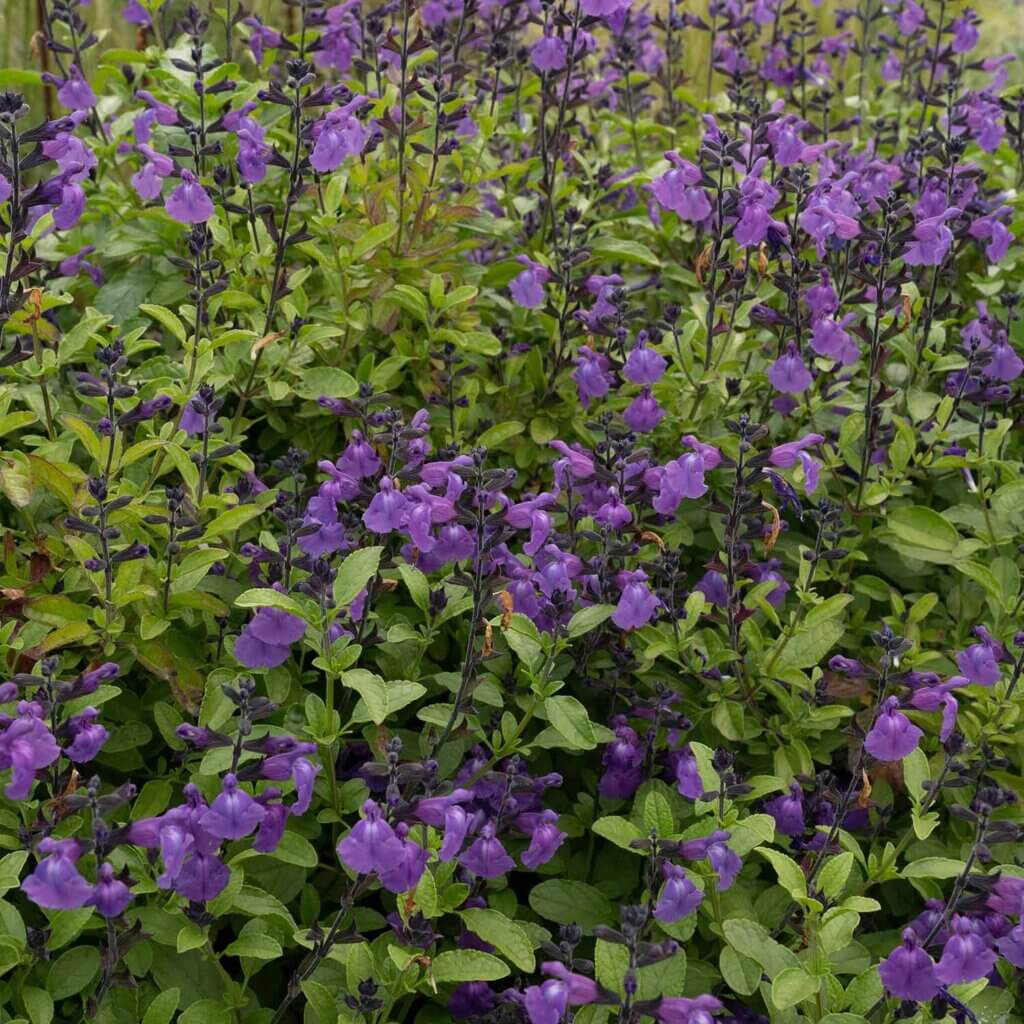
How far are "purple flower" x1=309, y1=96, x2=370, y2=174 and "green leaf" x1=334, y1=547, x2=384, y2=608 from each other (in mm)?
1306

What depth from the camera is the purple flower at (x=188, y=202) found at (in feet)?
10.6

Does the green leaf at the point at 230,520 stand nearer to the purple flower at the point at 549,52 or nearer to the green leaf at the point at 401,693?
the green leaf at the point at 401,693

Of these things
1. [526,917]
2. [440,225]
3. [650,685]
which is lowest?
[526,917]

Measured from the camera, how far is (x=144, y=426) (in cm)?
339

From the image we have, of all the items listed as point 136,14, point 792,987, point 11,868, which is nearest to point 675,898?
point 792,987

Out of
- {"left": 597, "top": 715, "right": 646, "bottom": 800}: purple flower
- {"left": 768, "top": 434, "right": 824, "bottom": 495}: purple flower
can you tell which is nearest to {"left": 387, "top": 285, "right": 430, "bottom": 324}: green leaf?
{"left": 768, "top": 434, "right": 824, "bottom": 495}: purple flower

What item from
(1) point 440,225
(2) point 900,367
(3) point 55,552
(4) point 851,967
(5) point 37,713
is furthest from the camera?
(2) point 900,367

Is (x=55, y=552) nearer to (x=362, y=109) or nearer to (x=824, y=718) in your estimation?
→ (x=362, y=109)

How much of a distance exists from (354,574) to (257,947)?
0.75m

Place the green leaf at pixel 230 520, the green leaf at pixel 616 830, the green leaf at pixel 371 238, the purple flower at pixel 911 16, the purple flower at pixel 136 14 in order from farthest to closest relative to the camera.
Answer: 1. the purple flower at pixel 911 16
2. the purple flower at pixel 136 14
3. the green leaf at pixel 371 238
4. the green leaf at pixel 230 520
5. the green leaf at pixel 616 830

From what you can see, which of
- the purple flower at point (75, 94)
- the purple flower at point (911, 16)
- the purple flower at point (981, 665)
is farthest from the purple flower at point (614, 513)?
the purple flower at point (911, 16)

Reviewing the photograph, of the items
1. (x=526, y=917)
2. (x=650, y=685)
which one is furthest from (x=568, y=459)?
(x=526, y=917)

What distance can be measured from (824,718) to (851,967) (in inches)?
22.3

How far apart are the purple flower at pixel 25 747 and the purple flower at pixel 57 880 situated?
19 cm
